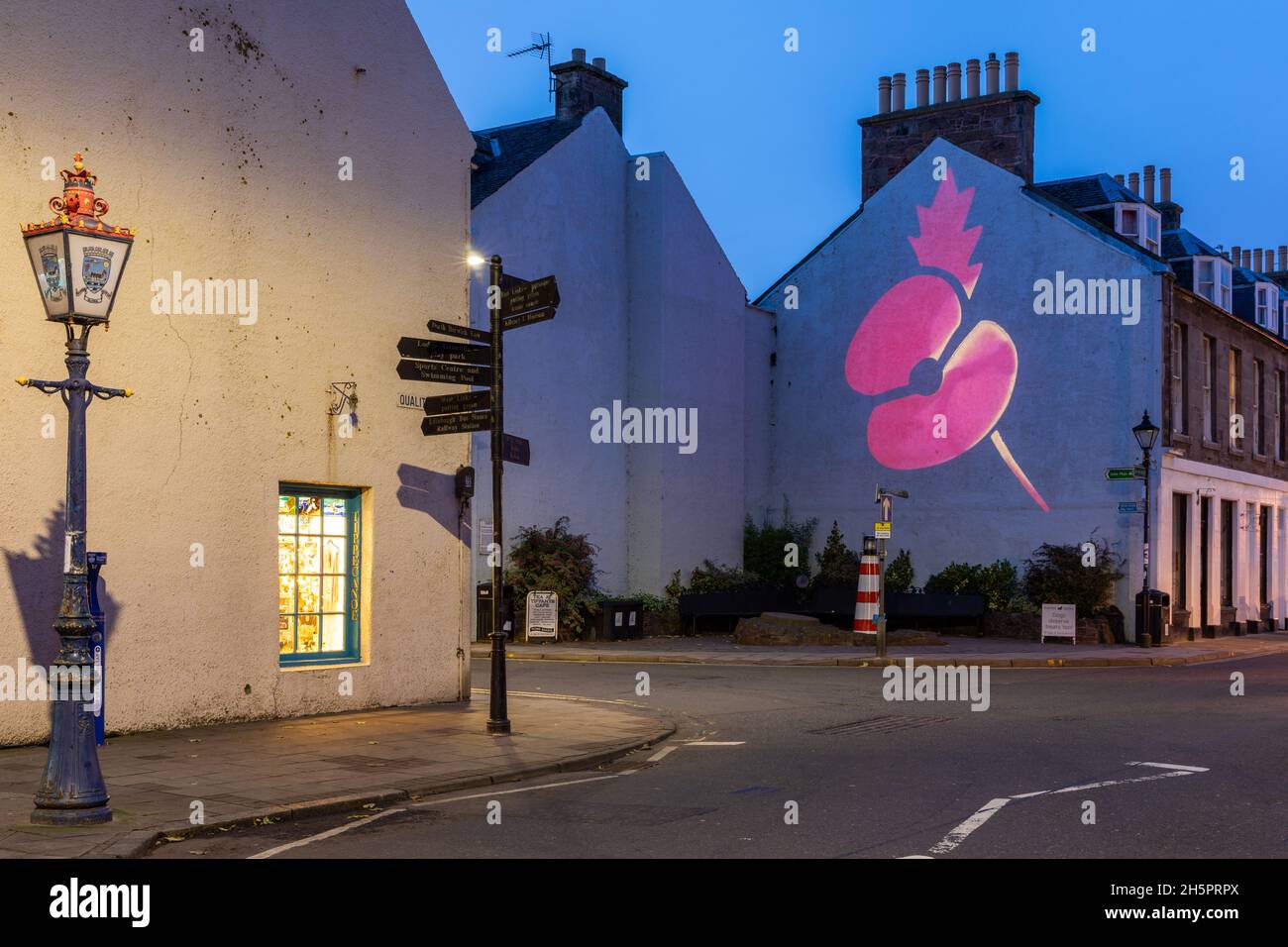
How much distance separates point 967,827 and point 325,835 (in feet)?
13.0

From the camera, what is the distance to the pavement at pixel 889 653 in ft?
75.8

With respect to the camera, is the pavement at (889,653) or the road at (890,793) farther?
the pavement at (889,653)

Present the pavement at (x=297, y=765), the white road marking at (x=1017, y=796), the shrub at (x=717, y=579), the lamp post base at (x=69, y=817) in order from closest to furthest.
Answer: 1. the white road marking at (x=1017, y=796)
2. the lamp post base at (x=69, y=817)
3. the pavement at (x=297, y=765)
4. the shrub at (x=717, y=579)

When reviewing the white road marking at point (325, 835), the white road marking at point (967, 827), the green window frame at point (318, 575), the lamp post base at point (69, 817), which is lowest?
the white road marking at point (325, 835)

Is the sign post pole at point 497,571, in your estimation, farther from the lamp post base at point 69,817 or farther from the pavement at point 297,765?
the lamp post base at point 69,817

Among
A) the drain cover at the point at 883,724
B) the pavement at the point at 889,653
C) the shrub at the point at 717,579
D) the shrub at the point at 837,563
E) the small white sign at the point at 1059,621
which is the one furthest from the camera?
the shrub at the point at 837,563

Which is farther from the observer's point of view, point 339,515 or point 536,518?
point 536,518

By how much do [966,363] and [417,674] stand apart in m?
19.7

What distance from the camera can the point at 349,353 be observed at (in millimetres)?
14727

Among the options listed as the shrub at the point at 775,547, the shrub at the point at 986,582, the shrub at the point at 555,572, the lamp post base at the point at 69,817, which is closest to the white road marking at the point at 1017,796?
the lamp post base at the point at 69,817

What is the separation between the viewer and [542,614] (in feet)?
87.2

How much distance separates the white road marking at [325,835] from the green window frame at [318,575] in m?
5.13
